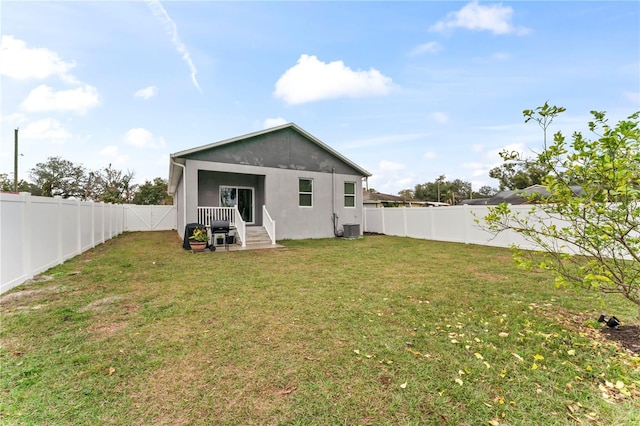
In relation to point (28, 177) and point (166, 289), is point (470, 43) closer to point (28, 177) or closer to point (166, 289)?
point (166, 289)

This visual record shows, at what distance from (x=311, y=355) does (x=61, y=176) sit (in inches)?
1494

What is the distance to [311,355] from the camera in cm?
272

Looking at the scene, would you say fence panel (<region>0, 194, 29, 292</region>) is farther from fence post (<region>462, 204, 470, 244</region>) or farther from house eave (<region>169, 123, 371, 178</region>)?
fence post (<region>462, 204, 470, 244</region>)

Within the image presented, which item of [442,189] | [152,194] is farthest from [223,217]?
[442,189]

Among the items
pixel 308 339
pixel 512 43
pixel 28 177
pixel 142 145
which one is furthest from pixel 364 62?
pixel 28 177

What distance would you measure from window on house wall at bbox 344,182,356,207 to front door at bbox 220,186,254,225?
503cm

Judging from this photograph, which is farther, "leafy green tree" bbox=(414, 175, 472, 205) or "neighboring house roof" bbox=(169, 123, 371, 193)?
"leafy green tree" bbox=(414, 175, 472, 205)

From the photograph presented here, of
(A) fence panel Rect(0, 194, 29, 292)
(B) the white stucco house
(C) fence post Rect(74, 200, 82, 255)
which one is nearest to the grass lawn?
(A) fence panel Rect(0, 194, 29, 292)

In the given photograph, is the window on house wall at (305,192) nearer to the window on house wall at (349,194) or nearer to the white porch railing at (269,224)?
the white porch railing at (269,224)

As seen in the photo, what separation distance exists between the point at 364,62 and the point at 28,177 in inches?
1418

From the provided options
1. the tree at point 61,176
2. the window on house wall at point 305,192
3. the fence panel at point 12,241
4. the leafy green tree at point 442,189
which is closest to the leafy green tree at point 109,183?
the tree at point 61,176

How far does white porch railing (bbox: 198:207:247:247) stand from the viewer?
36.2 ft

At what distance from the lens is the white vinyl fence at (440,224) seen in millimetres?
10579

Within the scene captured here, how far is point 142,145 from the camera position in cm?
2061
